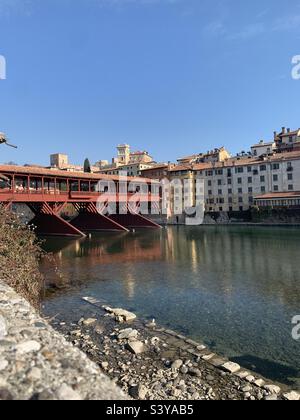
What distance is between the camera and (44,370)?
3.97 m

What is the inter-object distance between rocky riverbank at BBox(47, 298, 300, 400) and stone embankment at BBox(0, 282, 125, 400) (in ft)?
11.0

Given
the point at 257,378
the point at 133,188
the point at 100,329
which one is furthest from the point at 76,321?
the point at 133,188

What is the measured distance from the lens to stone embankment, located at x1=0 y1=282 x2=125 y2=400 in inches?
141

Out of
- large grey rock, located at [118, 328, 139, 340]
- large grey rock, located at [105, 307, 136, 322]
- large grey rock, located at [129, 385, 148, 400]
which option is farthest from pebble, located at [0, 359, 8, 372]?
large grey rock, located at [105, 307, 136, 322]

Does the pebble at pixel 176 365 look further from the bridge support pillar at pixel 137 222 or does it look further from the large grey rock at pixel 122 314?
the bridge support pillar at pixel 137 222

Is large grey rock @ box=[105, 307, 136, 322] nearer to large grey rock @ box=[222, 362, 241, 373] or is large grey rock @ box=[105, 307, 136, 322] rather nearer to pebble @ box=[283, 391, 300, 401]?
large grey rock @ box=[222, 362, 241, 373]

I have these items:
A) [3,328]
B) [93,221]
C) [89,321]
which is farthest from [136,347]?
[93,221]

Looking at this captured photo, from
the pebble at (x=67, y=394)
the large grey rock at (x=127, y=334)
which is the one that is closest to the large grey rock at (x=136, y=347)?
the large grey rock at (x=127, y=334)

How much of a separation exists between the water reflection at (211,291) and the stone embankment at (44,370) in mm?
6360

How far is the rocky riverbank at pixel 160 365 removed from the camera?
24.3ft

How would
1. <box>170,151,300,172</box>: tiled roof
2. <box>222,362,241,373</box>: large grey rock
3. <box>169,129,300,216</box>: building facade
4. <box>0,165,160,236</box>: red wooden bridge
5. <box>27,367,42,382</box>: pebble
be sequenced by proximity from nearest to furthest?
1. <box>27,367,42,382</box>: pebble
2. <box>222,362,241,373</box>: large grey rock
3. <box>0,165,160,236</box>: red wooden bridge
4. <box>169,129,300,216</box>: building facade
5. <box>170,151,300,172</box>: tiled roof

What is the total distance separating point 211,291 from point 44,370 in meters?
13.8

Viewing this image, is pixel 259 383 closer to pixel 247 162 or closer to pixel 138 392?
pixel 138 392

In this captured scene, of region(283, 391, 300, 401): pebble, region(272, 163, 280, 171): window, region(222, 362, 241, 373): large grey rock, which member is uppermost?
region(272, 163, 280, 171): window
